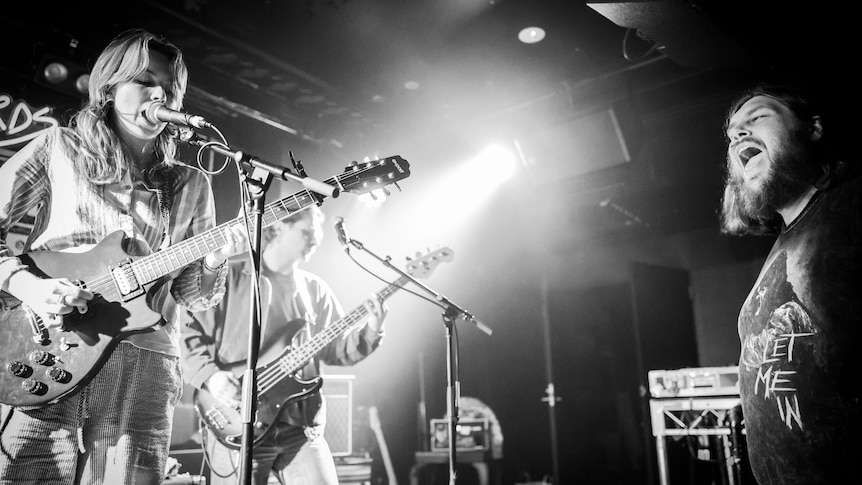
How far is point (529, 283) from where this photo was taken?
8.26m

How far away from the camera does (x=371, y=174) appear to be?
97.3 inches

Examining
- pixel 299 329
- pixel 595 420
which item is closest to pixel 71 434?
pixel 299 329

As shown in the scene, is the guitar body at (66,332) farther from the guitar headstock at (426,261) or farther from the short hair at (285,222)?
the guitar headstock at (426,261)

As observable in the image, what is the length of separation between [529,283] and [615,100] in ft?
10.6

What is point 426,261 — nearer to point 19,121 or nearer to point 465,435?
point 19,121

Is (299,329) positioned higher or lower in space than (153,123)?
lower

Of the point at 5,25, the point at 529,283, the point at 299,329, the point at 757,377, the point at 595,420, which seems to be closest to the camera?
the point at 757,377

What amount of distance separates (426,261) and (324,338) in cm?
92

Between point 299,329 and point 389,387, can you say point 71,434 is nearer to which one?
point 299,329

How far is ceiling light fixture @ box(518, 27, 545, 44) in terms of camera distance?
198 inches

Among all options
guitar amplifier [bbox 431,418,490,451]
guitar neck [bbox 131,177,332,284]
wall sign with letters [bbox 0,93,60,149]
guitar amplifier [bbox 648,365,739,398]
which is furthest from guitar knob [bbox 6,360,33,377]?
guitar amplifier [bbox 431,418,490,451]

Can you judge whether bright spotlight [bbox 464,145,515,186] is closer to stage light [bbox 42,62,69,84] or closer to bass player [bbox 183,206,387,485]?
bass player [bbox 183,206,387,485]

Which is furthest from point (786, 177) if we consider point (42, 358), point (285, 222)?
point (285, 222)

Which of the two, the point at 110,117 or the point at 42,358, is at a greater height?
the point at 110,117
